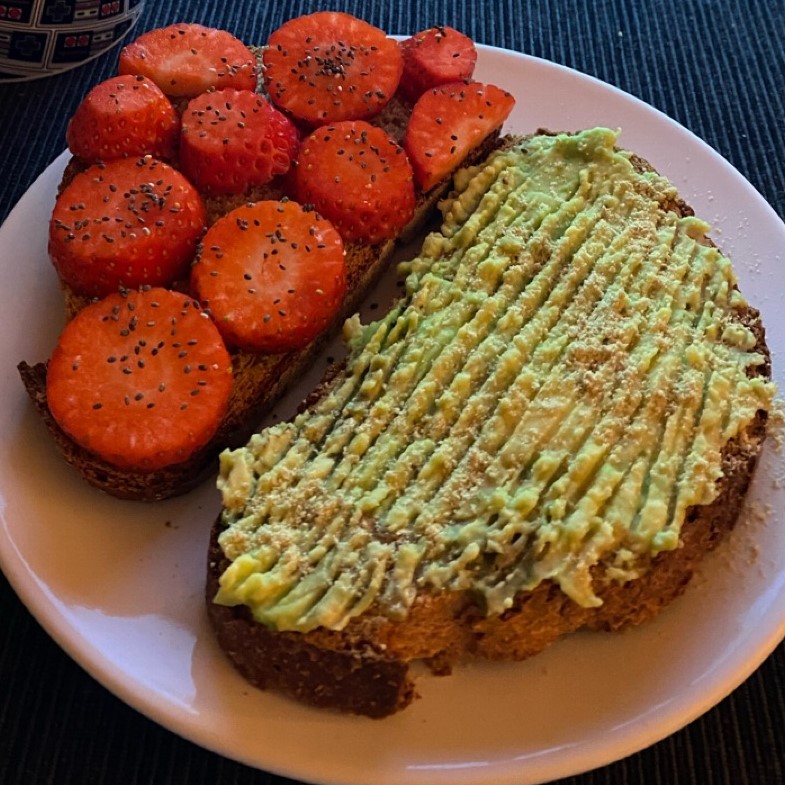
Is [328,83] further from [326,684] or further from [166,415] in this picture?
[326,684]

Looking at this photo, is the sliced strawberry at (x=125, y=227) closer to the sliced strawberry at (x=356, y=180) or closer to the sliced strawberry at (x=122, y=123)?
the sliced strawberry at (x=122, y=123)

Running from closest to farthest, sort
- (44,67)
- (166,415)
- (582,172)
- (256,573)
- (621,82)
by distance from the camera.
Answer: (256,573), (166,415), (582,172), (44,67), (621,82)

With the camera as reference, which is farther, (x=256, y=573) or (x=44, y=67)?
(x=44, y=67)

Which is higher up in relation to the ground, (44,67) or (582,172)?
(582,172)

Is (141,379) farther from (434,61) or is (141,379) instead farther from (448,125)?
(434,61)

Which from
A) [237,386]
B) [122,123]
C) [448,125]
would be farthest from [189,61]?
[237,386]

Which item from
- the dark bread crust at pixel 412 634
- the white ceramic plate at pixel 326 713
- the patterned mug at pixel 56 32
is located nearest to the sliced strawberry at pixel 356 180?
the white ceramic plate at pixel 326 713

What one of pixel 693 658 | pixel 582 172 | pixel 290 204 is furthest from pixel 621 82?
pixel 693 658
